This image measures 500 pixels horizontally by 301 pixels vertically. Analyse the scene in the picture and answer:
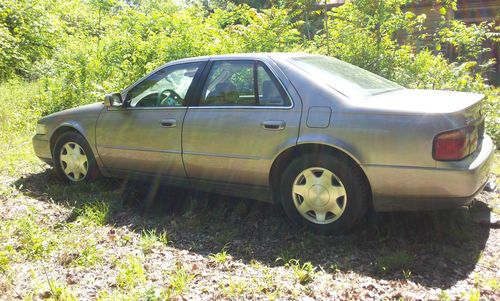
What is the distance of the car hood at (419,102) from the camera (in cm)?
328

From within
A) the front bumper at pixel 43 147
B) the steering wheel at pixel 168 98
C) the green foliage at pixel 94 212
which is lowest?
the green foliage at pixel 94 212

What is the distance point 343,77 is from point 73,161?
338 cm

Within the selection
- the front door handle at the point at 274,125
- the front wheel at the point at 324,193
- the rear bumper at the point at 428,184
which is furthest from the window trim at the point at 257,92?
the rear bumper at the point at 428,184

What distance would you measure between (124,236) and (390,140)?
95.5 inches

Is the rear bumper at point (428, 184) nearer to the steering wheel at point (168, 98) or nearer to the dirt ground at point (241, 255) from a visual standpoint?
the dirt ground at point (241, 255)

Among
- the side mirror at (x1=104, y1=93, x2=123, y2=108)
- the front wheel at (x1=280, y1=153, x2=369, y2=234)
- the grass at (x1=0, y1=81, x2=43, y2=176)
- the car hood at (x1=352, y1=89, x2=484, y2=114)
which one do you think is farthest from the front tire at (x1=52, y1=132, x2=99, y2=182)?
the car hood at (x1=352, y1=89, x2=484, y2=114)

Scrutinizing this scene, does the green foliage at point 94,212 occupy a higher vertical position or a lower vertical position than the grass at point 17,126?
lower

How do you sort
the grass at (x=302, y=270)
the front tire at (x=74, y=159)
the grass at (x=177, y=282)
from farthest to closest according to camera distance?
1. the front tire at (x=74, y=159)
2. the grass at (x=302, y=270)
3. the grass at (x=177, y=282)

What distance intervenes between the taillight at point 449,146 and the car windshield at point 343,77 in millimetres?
802

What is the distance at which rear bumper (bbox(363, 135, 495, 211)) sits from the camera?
319 centimetres

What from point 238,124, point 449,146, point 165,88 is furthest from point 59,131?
point 449,146

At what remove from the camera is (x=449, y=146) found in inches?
125

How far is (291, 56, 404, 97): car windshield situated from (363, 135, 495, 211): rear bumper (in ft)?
2.50

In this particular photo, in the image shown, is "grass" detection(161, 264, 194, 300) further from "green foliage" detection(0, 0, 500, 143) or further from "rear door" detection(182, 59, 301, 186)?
"green foliage" detection(0, 0, 500, 143)
